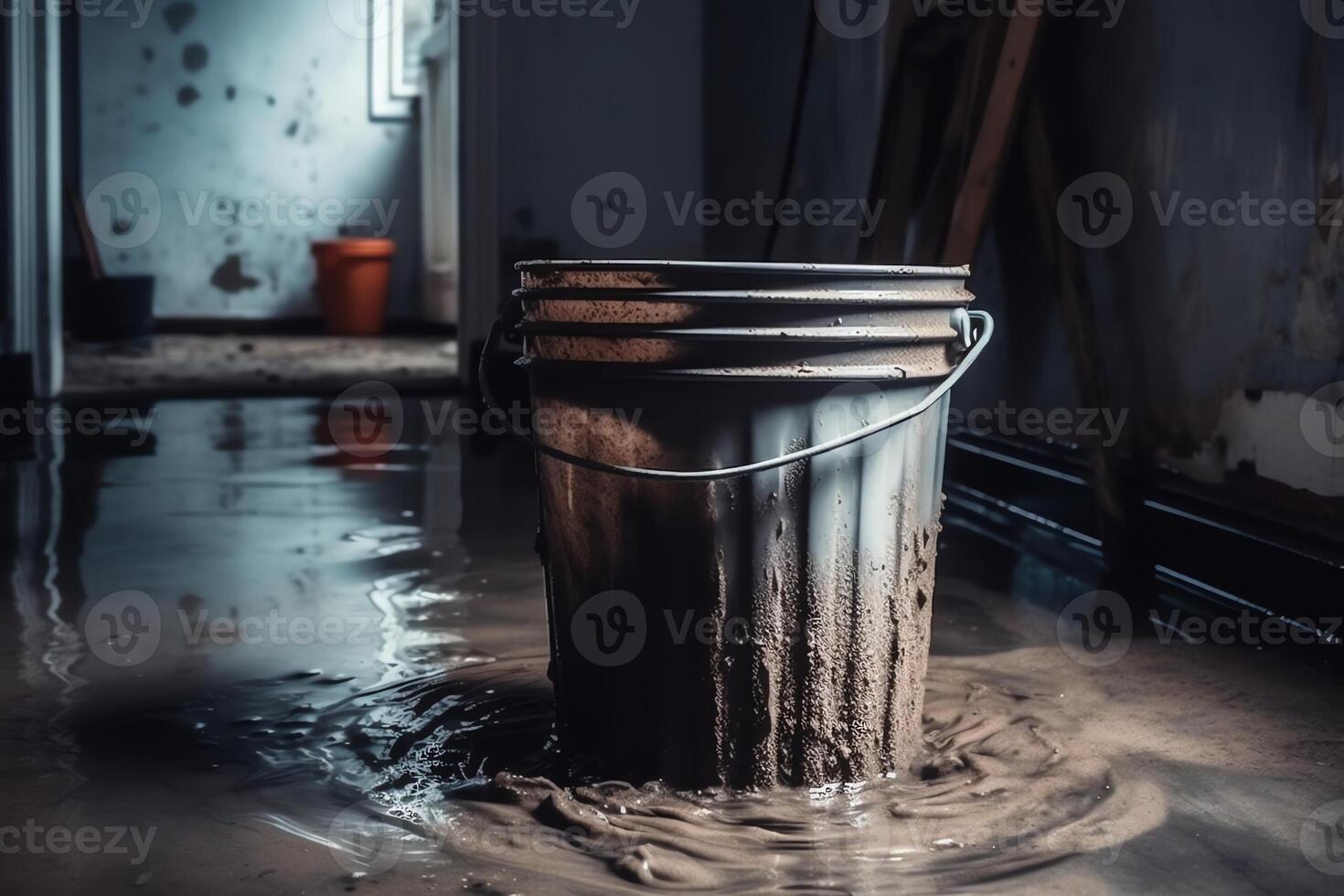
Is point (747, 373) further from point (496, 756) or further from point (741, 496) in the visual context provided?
point (496, 756)

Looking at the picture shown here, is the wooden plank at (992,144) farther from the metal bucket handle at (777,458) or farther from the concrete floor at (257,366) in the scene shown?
the concrete floor at (257,366)

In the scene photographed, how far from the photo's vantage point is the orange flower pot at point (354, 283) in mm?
9281

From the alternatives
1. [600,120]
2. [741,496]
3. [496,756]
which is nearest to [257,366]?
[600,120]

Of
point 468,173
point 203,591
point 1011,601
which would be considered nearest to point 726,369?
point 1011,601

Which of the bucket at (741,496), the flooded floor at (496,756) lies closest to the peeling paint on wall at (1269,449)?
the flooded floor at (496,756)

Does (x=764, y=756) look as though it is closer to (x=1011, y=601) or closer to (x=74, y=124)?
(x=1011, y=601)

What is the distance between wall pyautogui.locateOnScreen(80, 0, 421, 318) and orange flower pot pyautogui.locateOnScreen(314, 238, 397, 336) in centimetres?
47

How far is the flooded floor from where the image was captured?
146cm

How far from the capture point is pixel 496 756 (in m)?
1.81

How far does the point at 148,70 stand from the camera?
9.48 meters

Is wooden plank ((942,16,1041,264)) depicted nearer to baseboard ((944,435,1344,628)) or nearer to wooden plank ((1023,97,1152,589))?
wooden plank ((1023,97,1152,589))

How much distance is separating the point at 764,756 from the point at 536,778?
0.89 feet

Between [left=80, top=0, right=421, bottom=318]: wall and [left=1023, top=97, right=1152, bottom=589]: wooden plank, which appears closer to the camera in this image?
[left=1023, top=97, right=1152, bottom=589]: wooden plank

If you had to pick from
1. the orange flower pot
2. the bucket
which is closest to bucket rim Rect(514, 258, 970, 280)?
the bucket
